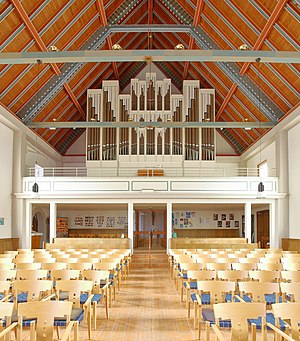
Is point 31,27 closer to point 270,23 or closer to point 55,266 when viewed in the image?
point 270,23

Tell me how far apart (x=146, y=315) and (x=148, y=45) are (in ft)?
71.3

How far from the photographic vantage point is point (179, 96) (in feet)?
94.4

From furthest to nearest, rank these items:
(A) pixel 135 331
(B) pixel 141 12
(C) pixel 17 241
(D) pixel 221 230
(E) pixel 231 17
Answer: (D) pixel 221 230 → (B) pixel 141 12 → (C) pixel 17 241 → (E) pixel 231 17 → (A) pixel 135 331

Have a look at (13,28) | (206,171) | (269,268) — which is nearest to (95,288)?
(269,268)

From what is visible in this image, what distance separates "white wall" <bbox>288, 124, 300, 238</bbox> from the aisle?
858 cm

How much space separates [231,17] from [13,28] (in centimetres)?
797

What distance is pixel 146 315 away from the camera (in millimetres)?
10164

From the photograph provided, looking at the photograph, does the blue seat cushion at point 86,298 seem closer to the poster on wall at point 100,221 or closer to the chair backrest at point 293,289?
the chair backrest at point 293,289

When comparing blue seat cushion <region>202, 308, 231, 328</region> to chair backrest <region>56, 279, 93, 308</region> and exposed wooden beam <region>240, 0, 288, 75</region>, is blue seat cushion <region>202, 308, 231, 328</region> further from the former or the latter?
exposed wooden beam <region>240, 0, 288, 75</region>

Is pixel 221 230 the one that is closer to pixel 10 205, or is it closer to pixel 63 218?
pixel 63 218

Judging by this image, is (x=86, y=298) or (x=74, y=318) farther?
(x=86, y=298)

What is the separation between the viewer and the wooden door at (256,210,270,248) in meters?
30.0

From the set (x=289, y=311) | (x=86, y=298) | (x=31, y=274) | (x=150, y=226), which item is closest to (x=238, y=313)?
(x=289, y=311)

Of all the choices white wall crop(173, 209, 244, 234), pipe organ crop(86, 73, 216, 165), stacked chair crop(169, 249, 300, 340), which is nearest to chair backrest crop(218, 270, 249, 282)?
stacked chair crop(169, 249, 300, 340)
